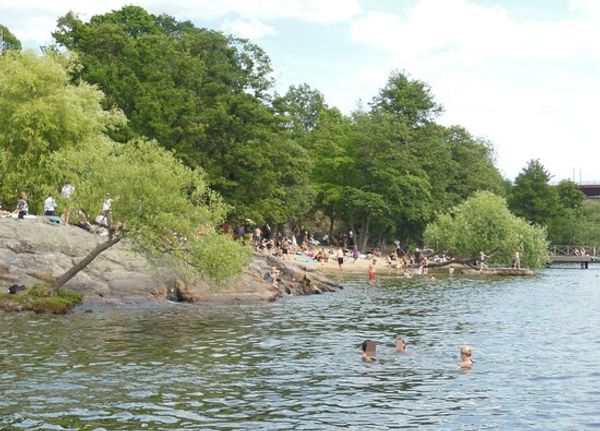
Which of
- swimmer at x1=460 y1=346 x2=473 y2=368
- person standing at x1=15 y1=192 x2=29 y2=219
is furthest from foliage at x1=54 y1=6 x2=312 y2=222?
swimmer at x1=460 y1=346 x2=473 y2=368

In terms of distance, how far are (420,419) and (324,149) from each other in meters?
89.6

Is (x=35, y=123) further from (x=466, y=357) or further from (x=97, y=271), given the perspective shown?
(x=466, y=357)

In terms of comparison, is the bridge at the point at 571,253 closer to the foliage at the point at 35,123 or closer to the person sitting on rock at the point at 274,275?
the person sitting on rock at the point at 274,275

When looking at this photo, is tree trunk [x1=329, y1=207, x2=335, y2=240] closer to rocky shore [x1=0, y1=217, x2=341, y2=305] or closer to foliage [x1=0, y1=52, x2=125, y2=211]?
foliage [x1=0, y1=52, x2=125, y2=211]

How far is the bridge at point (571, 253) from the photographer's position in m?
122

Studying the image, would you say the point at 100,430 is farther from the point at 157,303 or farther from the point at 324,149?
the point at 324,149

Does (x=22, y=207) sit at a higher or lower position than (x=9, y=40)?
lower

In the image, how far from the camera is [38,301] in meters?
38.2

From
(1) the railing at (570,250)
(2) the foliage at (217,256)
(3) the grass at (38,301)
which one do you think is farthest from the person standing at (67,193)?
(1) the railing at (570,250)

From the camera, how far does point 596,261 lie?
441ft

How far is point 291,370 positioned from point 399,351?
559cm

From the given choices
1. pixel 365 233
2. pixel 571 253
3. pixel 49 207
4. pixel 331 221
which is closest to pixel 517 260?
pixel 365 233

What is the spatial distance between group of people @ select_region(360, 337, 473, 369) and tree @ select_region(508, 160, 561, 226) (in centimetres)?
10679

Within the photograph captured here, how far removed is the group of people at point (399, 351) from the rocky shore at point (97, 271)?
15112 millimetres
